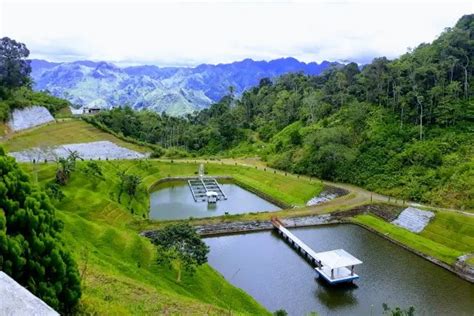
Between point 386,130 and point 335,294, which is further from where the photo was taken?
point 386,130

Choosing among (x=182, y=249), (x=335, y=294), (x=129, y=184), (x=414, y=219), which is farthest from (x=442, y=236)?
(x=129, y=184)

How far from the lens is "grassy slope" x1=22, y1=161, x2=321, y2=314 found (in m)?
18.9

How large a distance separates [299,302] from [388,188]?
27483mm

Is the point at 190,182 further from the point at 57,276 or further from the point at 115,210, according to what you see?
the point at 57,276

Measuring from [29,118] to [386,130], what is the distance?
192 feet

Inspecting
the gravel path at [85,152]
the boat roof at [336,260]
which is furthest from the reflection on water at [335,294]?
the gravel path at [85,152]

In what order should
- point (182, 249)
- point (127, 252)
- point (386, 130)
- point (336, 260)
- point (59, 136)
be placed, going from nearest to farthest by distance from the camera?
point (182, 249) → point (127, 252) → point (336, 260) → point (386, 130) → point (59, 136)

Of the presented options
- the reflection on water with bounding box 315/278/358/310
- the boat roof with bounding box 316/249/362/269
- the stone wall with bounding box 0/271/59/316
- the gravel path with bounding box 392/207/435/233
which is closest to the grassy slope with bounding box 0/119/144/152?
the gravel path with bounding box 392/207/435/233

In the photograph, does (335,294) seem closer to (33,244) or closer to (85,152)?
(33,244)

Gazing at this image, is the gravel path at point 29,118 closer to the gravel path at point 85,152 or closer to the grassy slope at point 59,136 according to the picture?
the grassy slope at point 59,136

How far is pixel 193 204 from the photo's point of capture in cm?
5347

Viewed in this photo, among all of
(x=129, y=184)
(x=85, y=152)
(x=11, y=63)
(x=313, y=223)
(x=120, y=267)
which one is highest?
(x=11, y=63)

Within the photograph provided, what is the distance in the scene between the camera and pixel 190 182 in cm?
6366

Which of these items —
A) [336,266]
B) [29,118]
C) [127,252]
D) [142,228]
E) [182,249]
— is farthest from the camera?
[29,118]
